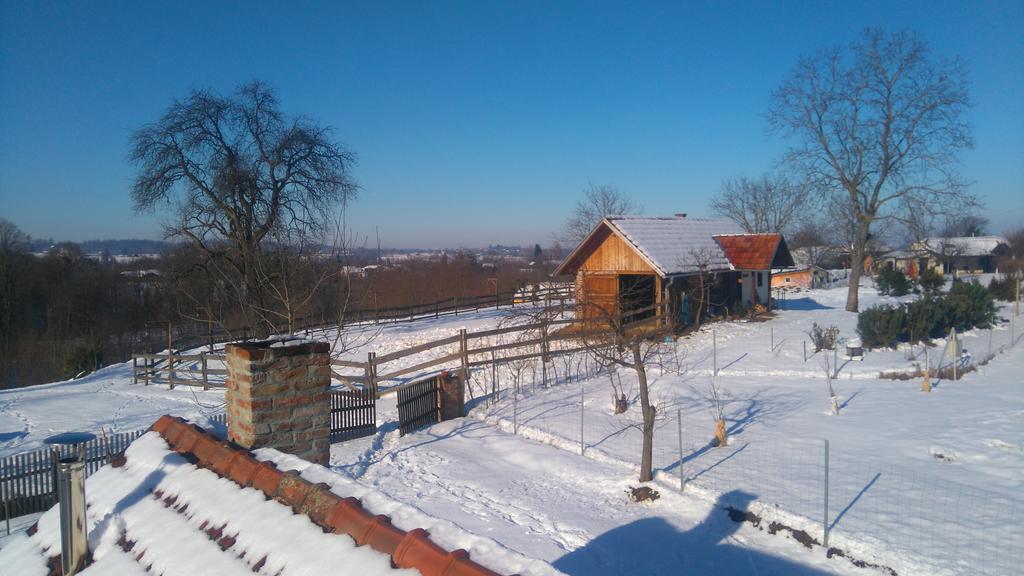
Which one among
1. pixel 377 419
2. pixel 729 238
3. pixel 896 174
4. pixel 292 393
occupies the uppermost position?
pixel 896 174

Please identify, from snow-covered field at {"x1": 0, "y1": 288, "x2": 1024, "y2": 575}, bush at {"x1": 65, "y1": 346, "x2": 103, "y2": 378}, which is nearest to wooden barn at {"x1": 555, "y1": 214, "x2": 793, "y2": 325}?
snow-covered field at {"x1": 0, "y1": 288, "x2": 1024, "y2": 575}

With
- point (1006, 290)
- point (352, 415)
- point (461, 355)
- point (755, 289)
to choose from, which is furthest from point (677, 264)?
point (1006, 290)

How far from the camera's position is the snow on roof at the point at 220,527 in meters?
3.17

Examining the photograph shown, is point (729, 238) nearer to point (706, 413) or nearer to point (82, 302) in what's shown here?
point (706, 413)

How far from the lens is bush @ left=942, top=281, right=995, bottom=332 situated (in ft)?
72.0

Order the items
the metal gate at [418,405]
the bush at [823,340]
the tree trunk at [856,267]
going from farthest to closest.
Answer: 1. the tree trunk at [856,267]
2. the bush at [823,340]
3. the metal gate at [418,405]

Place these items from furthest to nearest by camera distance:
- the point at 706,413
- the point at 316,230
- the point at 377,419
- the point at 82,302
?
1. the point at 82,302
2. the point at 316,230
3. the point at 377,419
4. the point at 706,413

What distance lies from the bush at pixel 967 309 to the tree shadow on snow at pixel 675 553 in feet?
57.8

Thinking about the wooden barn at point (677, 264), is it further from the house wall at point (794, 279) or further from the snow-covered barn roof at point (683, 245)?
the house wall at point (794, 279)

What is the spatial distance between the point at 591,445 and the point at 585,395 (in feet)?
12.9

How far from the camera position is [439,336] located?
1104 inches

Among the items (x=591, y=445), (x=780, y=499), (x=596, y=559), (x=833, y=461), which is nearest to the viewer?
(x=596, y=559)

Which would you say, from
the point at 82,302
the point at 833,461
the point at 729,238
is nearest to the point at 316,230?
the point at 729,238

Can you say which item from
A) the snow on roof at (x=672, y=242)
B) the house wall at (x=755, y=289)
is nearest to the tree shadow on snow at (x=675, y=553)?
the snow on roof at (x=672, y=242)
